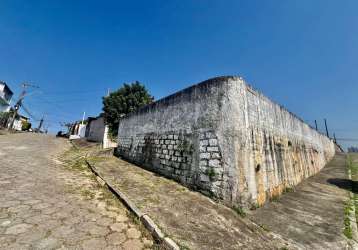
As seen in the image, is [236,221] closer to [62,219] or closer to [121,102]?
[62,219]

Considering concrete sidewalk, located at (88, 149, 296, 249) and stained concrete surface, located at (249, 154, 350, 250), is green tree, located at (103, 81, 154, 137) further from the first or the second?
stained concrete surface, located at (249, 154, 350, 250)

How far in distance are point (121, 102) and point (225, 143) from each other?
13.7m

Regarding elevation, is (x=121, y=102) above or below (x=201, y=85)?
above

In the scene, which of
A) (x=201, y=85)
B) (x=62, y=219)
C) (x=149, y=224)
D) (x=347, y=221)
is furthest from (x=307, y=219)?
(x=62, y=219)

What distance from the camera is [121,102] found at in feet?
52.5

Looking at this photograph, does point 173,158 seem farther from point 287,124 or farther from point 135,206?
point 287,124

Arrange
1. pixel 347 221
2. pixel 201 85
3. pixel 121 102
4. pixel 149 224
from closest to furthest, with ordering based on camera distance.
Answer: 1. pixel 149 224
2. pixel 347 221
3. pixel 201 85
4. pixel 121 102

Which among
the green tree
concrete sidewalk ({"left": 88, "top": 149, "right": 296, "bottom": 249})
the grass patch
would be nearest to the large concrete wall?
concrete sidewalk ({"left": 88, "top": 149, "right": 296, "bottom": 249})

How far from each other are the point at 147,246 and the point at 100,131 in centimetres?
1862

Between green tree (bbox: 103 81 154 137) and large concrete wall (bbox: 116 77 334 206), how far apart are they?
9.25m

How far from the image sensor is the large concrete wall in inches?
168

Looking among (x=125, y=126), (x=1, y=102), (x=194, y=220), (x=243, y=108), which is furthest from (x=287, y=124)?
(x=1, y=102)

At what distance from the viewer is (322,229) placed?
341 centimetres

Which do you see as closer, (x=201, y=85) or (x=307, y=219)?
(x=307, y=219)
